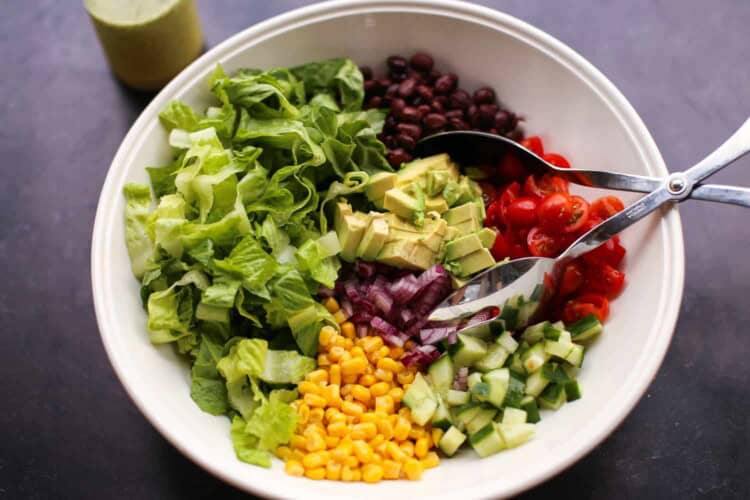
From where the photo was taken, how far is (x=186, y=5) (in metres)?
3.30

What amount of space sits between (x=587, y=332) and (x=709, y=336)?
2.64 feet

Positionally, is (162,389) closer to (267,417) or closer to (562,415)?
(267,417)

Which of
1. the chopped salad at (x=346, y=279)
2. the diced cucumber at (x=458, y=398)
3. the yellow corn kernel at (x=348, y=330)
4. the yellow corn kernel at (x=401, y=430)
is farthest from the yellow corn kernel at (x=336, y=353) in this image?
the diced cucumber at (x=458, y=398)

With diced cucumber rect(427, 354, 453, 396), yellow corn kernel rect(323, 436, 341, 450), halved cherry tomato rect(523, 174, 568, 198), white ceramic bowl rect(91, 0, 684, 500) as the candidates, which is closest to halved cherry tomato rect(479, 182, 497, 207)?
halved cherry tomato rect(523, 174, 568, 198)

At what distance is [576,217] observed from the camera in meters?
2.87

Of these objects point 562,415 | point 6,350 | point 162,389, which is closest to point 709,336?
point 562,415

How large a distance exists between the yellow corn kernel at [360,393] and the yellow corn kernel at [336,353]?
0.42 ft

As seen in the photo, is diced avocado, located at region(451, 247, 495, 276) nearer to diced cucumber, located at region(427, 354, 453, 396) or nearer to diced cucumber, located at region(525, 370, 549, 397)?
diced cucumber, located at region(427, 354, 453, 396)

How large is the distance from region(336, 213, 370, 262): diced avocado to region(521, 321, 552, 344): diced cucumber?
0.74 meters

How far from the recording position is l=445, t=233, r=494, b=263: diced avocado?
2900mm

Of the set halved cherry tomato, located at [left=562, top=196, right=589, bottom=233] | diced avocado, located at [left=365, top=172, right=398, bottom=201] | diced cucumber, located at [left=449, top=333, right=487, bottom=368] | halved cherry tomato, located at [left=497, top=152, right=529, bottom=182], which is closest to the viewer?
diced cucumber, located at [left=449, top=333, right=487, bottom=368]

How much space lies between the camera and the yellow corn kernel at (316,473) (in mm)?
2594

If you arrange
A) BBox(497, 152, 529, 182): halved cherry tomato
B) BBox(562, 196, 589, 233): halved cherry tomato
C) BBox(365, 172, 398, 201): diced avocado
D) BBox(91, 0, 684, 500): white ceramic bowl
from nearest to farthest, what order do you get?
BBox(91, 0, 684, 500): white ceramic bowl, BBox(562, 196, 589, 233): halved cherry tomato, BBox(365, 172, 398, 201): diced avocado, BBox(497, 152, 529, 182): halved cherry tomato

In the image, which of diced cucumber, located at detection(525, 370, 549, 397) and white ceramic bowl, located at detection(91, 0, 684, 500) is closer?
white ceramic bowl, located at detection(91, 0, 684, 500)
